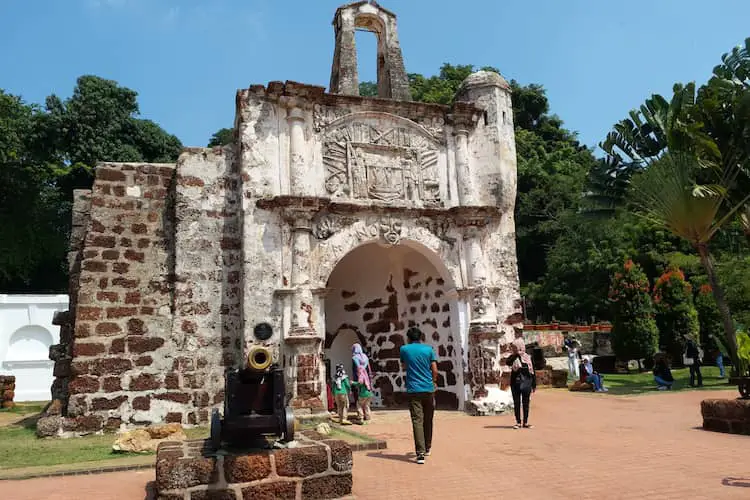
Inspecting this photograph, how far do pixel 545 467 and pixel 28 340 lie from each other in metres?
20.9

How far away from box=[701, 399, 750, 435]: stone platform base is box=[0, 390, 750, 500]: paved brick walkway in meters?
0.21

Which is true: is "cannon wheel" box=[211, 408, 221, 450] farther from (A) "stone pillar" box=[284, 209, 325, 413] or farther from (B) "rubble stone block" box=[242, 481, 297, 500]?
(A) "stone pillar" box=[284, 209, 325, 413]

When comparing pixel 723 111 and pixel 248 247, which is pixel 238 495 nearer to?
pixel 248 247

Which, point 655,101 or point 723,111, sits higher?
point 655,101

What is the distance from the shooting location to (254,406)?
4535 millimetres

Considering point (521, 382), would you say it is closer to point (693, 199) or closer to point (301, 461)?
point (301, 461)

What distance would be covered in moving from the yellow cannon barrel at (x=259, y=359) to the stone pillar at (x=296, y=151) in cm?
552

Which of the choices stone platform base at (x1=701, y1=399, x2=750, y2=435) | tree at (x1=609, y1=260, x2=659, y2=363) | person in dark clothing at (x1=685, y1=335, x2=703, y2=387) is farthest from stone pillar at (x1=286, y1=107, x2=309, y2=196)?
tree at (x1=609, y1=260, x2=659, y2=363)

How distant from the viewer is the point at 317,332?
9.39 m

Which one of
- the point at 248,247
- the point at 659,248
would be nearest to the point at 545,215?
the point at 659,248

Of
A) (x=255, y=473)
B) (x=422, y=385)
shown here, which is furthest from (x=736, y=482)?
(x=255, y=473)

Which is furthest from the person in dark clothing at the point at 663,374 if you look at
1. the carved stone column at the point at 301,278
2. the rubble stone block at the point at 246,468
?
the rubble stone block at the point at 246,468

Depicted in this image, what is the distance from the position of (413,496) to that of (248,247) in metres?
5.69

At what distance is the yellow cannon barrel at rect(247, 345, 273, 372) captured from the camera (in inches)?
171
